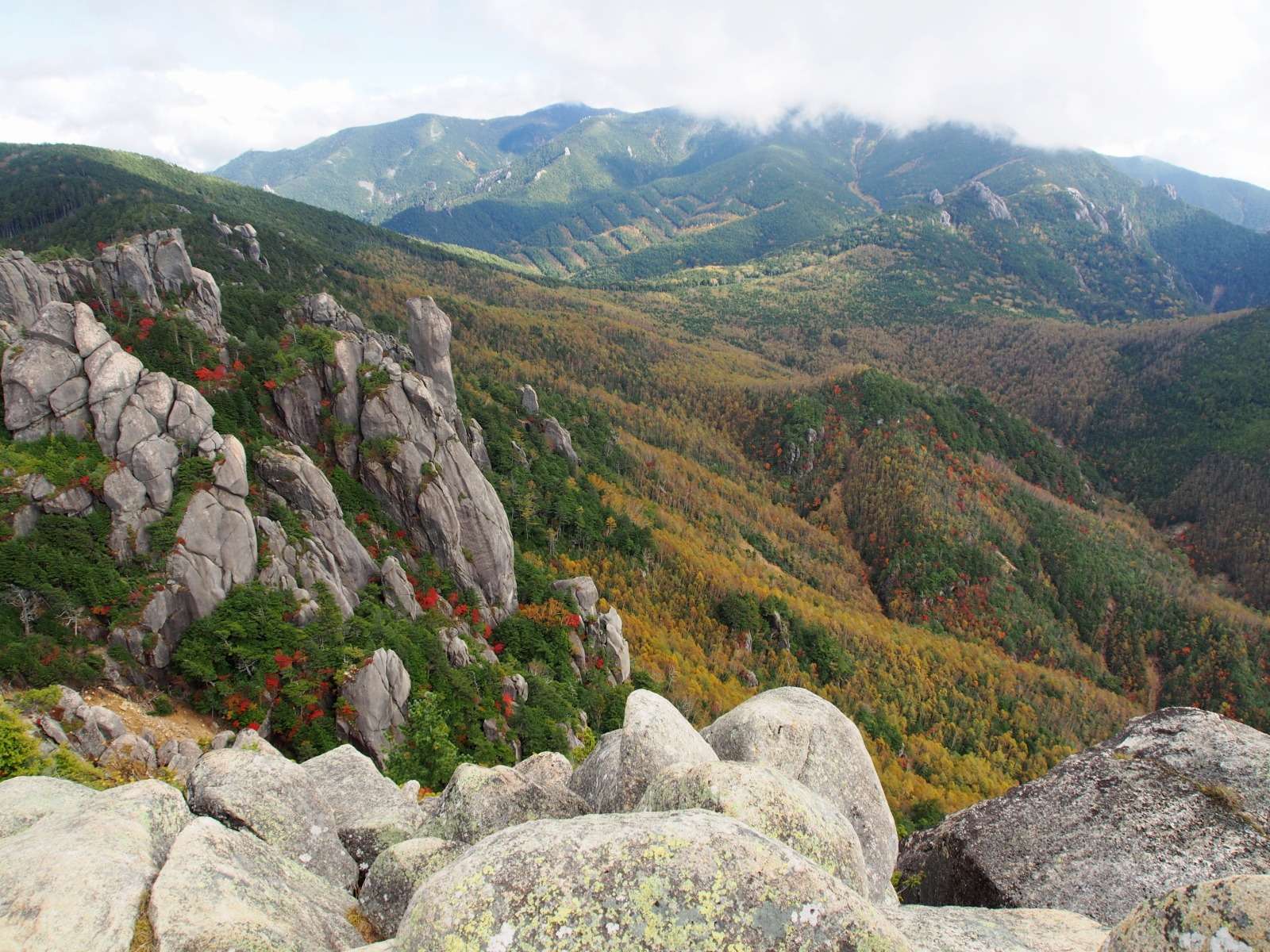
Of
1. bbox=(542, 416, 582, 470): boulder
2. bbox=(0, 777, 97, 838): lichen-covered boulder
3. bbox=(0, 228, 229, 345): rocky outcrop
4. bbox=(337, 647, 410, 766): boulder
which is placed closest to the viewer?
bbox=(0, 777, 97, 838): lichen-covered boulder

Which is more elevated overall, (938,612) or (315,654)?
(315,654)

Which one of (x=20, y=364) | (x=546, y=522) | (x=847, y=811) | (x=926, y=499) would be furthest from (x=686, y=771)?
(x=926, y=499)

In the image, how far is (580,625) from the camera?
65.6 meters

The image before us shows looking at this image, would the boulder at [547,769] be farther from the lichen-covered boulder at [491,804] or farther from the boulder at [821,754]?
the boulder at [821,754]

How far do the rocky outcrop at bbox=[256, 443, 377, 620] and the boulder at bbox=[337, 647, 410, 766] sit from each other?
5.23m

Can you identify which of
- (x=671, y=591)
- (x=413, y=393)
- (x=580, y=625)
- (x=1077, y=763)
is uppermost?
(x=413, y=393)

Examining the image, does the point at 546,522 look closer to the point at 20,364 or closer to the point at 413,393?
the point at 413,393

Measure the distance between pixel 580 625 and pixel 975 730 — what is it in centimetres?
7441

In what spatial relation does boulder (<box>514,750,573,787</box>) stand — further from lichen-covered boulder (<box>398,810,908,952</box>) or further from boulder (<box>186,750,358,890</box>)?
lichen-covered boulder (<box>398,810,908,952</box>)

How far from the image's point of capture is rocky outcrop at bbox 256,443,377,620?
A: 134 ft

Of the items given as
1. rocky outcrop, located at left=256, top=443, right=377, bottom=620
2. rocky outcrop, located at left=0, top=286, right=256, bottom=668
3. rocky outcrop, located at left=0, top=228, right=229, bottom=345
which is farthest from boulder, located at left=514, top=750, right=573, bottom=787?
rocky outcrop, located at left=0, top=228, right=229, bottom=345

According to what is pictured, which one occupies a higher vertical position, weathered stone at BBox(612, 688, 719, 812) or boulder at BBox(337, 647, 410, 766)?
weathered stone at BBox(612, 688, 719, 812)

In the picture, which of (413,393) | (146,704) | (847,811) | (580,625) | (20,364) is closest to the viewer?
(847,811)

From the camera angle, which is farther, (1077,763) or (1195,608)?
(1195,608)
